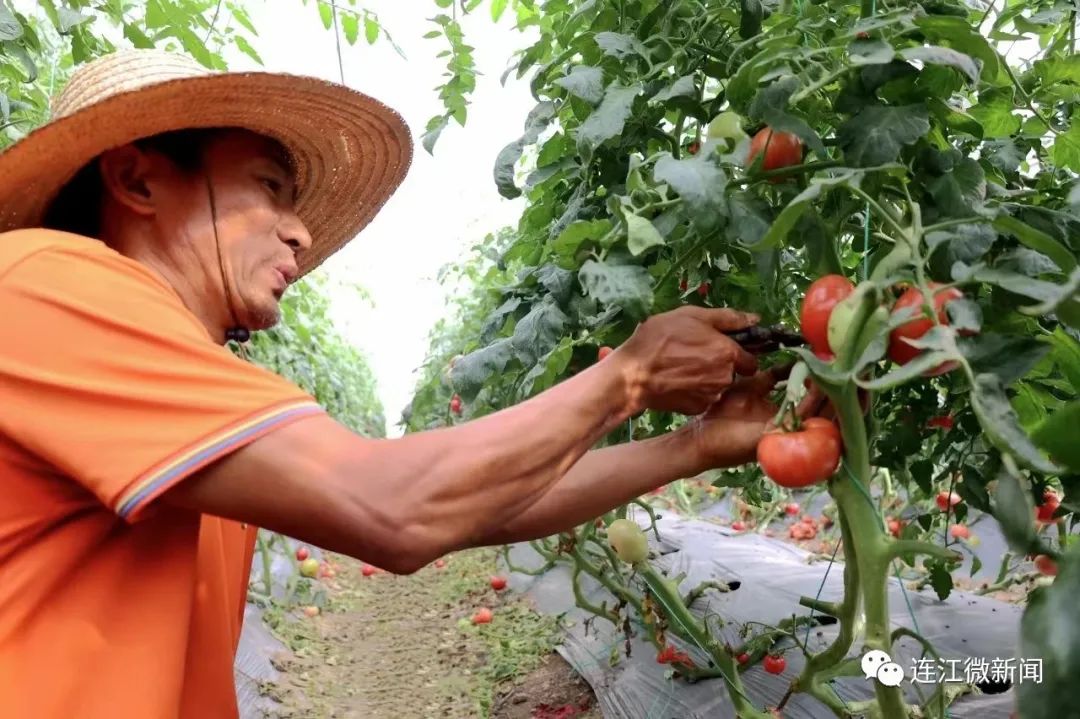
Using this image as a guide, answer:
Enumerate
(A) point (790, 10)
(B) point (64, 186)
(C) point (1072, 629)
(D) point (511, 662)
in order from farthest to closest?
(D) point (511, 662) → (B) point (64, 186) → (A) point (790, 10) → (C) point (1072, 629)

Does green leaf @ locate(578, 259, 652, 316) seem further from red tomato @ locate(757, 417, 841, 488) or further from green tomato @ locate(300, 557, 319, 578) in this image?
green tomato @ locate(300, 557, 319, 578)

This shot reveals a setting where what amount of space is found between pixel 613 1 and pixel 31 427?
2.78 feet

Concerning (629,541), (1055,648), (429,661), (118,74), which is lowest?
(429,661)

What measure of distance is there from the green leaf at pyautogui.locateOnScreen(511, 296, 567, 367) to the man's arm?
109mm

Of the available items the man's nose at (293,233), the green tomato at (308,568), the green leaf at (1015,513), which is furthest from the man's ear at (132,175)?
the green tomato at (308,568)

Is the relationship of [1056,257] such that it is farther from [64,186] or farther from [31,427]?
[64,186]

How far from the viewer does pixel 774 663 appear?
204cm

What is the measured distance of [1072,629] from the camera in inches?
19.4

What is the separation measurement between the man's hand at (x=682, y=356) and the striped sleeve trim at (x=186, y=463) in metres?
0.40

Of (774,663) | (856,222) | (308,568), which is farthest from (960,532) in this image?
(308,568)

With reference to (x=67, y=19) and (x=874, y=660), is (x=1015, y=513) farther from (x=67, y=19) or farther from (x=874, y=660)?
(x=67, y=19)

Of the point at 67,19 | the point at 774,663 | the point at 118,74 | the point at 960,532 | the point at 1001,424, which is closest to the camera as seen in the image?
the point at 1001,424

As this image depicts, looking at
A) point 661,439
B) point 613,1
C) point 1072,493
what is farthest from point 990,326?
point 613,1

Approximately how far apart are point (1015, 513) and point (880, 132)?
382 mm
